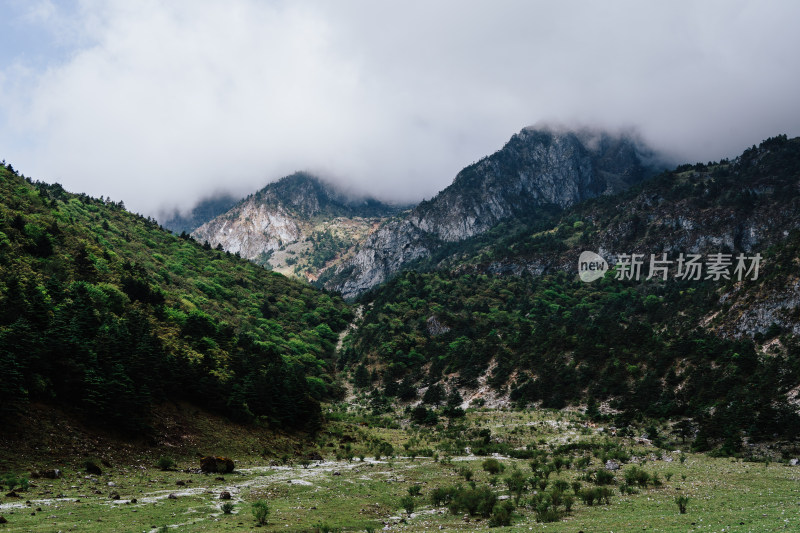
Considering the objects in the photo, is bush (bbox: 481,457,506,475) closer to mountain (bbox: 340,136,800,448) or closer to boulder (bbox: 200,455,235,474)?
boulder (bbox: 200,455,235,474)

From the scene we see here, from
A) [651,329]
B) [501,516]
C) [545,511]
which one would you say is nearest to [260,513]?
[501,516]

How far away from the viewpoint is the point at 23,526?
1767 cm

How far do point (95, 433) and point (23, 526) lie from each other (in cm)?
1899

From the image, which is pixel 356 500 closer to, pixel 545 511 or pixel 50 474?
pixel 545 511

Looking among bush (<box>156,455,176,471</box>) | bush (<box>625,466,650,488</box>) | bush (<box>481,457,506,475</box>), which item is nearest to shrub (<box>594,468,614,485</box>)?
bush (<box>625,466,650,488</box>)

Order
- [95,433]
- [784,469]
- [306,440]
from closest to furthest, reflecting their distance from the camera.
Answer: [95,433] → [784,469] → [306,440]

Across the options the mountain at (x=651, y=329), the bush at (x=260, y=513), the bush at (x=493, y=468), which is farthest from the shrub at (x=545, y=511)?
the mountain at (x=651, y=329)

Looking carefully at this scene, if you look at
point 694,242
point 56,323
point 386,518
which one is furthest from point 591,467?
point 694,242

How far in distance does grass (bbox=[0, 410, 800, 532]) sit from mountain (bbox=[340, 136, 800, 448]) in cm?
2478

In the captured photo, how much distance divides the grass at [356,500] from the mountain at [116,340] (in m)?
8.29

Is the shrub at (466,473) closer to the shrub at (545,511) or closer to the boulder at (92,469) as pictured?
the shrub at (545,511)

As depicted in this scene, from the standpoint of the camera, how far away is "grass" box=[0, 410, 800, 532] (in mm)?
20234

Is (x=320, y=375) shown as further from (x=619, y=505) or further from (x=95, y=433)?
(x=619, y=505)

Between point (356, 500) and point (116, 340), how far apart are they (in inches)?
1094
